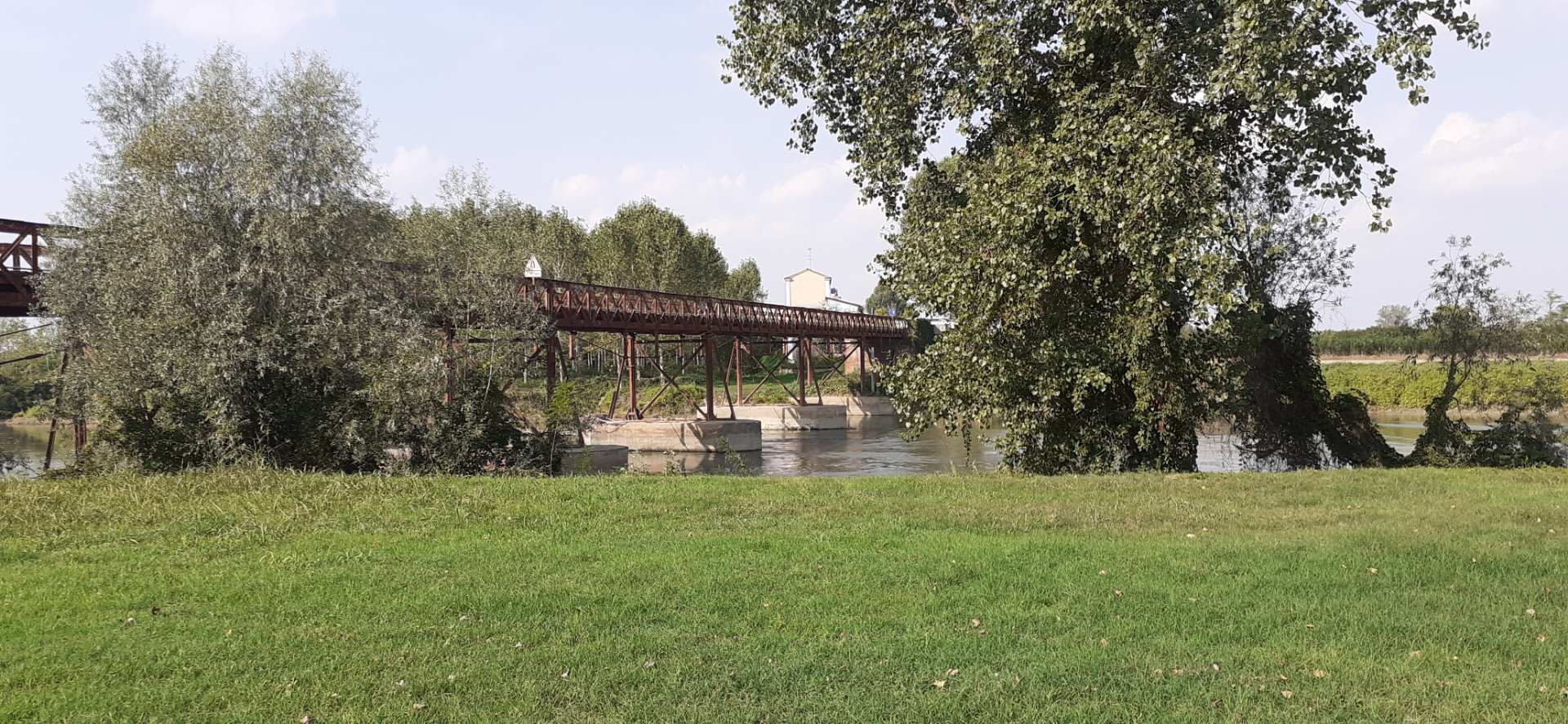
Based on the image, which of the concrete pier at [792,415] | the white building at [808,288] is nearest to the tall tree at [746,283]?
the white building at [808,288]

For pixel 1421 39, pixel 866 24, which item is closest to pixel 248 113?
pixel 866 24

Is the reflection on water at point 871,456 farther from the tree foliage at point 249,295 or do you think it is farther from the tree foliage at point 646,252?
the tree foliage at point 646,252

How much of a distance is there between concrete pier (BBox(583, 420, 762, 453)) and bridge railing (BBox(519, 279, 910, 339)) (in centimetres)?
379

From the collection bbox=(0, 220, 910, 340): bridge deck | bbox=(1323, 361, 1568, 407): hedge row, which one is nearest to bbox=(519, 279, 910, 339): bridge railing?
bbox=(0, 220, 910, 340): bridge deck

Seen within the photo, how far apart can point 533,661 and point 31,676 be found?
8.62ft

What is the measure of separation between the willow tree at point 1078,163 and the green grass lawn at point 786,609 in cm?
360

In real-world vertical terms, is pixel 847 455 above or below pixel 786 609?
below

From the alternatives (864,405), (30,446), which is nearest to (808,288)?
(864,405)

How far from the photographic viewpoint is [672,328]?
43031 millimetres

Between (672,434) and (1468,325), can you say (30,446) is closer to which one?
(672,434)

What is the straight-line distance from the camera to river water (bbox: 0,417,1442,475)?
2830 cm

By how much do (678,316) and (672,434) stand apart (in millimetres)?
5426

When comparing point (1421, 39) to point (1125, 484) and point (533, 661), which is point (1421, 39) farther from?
point (533, 661)

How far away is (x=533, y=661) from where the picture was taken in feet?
19.5
